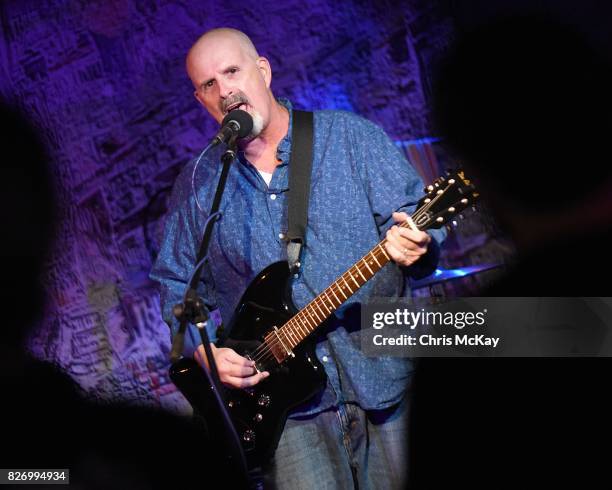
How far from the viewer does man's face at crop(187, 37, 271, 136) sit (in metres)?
2.59

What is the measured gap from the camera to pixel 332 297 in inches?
93.6

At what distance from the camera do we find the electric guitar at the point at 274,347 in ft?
7.82

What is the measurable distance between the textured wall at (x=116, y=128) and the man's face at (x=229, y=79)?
3.83 ft

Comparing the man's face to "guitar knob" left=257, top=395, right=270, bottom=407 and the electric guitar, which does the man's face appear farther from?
"guitar knob" left=257, top=395, right=270, bottom=407

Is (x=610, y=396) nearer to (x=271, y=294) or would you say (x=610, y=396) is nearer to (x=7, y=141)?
(x=271, y=294)

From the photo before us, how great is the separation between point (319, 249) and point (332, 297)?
24 cm

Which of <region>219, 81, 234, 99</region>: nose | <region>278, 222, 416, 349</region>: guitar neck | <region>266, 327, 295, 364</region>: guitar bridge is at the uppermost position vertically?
<region>219, 81, 234, 99</region>: nose

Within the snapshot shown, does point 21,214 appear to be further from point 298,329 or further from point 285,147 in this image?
point 298,329

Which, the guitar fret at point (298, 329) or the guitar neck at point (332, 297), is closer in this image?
the guitar neck at point (332, 297)

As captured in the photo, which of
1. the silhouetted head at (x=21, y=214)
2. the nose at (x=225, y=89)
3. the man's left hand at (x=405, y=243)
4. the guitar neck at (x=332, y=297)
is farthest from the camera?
the silhouetted head at (x=21, y=214)

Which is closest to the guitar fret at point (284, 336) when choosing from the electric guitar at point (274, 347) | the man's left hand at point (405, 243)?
the electric guitar at point (274, 347)

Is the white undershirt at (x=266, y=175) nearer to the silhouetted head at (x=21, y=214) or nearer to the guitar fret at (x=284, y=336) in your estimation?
the guitar fret at (x=284, y=336)

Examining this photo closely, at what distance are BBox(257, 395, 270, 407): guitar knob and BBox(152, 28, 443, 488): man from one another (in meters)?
0.08

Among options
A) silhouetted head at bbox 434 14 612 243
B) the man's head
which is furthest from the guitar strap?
silhouetted head at bbox 434 14 612 243
